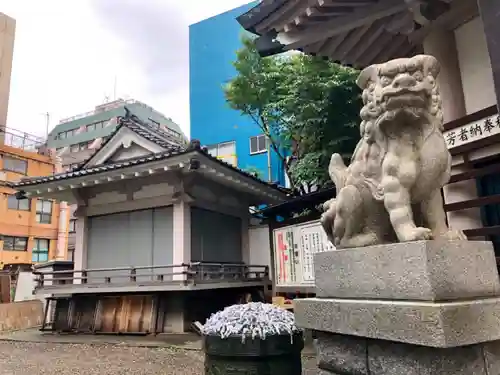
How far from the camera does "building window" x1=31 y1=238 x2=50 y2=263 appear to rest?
25172 millimetres

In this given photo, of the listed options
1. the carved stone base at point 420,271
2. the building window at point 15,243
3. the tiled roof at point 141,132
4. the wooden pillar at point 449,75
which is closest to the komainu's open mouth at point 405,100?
the carved stone base at point 420,271

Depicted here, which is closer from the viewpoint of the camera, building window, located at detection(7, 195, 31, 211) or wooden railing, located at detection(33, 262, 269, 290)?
wooden railing, located at detection(33, 262, 269, 290)

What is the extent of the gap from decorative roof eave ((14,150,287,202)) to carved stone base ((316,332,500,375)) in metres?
7.35

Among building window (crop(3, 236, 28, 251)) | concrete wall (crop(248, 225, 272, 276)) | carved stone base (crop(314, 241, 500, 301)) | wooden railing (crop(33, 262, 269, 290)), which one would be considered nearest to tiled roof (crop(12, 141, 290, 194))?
concrete wall (crop(248, 225, 272, 276))

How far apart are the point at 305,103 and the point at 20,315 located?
1137cm

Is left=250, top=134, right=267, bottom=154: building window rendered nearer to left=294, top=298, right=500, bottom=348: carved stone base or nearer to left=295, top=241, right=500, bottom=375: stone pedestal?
left=295, top=241, right=500, bottom=375: stone pedestal

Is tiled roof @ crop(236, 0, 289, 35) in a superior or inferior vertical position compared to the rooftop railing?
inferior

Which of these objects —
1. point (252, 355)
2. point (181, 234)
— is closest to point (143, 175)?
point (181, 234)

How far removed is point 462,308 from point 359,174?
1049 millimetres

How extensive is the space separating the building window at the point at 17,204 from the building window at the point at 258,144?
14.4 m

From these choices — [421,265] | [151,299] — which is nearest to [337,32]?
[421,265]

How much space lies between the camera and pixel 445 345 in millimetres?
1993

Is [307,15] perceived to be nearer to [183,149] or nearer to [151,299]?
[183,149]

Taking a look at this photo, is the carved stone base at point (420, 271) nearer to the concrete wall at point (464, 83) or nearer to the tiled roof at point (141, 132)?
the concrete wall at point (464, 83)
